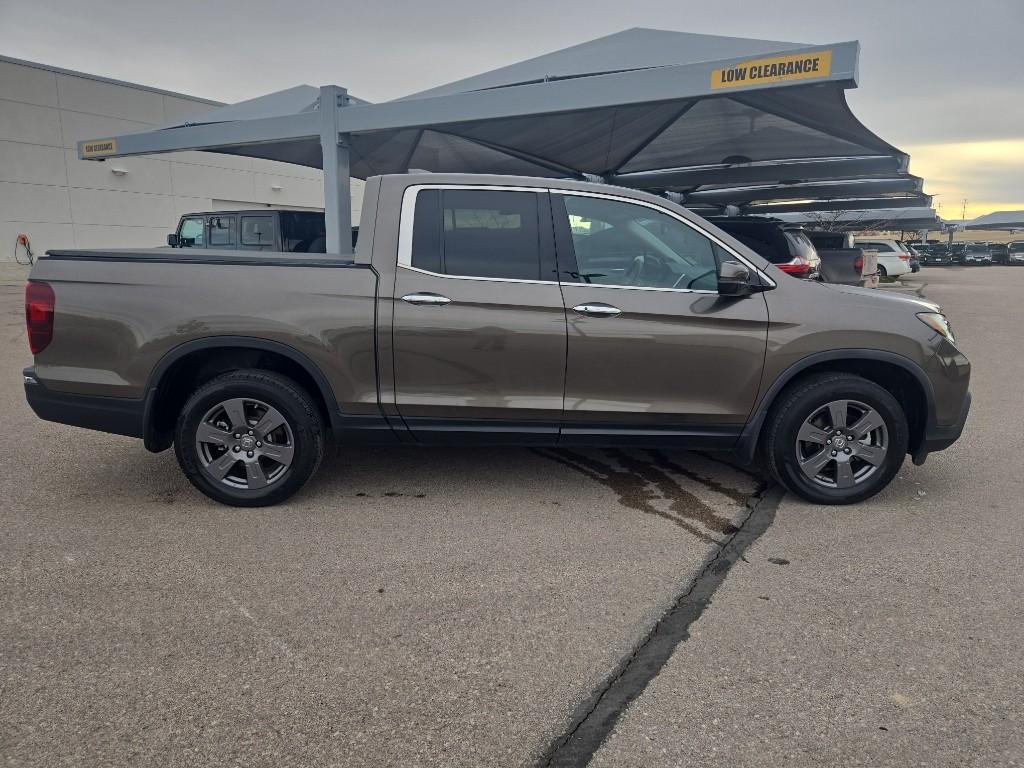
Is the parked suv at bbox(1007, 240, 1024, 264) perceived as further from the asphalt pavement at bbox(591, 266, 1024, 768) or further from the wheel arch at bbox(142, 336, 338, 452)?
the wheel arch at bbox(142, 336, 338, 452)

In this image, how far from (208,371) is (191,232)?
10.9m

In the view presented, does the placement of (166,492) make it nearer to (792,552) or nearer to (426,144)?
(792,552)

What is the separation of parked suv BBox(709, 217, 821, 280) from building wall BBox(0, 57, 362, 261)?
967 inches

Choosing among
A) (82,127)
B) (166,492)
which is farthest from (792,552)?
(82,127)

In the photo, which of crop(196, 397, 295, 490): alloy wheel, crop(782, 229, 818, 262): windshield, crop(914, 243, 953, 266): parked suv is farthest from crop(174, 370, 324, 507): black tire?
crop(914, 243, 953, 266): parked suv

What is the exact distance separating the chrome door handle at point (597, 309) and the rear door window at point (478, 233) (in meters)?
0.29

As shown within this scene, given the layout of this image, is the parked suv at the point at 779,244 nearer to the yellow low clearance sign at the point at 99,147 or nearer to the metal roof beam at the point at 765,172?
the metal roof beam at the point at 765,172

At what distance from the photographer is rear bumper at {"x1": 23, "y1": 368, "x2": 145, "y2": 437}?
416cm

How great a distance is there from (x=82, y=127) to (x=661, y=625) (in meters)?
30.2

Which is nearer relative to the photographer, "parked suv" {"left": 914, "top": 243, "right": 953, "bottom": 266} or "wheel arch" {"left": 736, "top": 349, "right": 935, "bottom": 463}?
"wheel arch" {"left": 736, "top": 349, "right": 935, "bottom": 463}

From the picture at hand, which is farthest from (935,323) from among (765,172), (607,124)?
(765,172)

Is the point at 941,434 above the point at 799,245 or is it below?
below

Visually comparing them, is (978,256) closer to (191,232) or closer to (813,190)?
(813,190)

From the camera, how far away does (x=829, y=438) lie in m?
4.34
